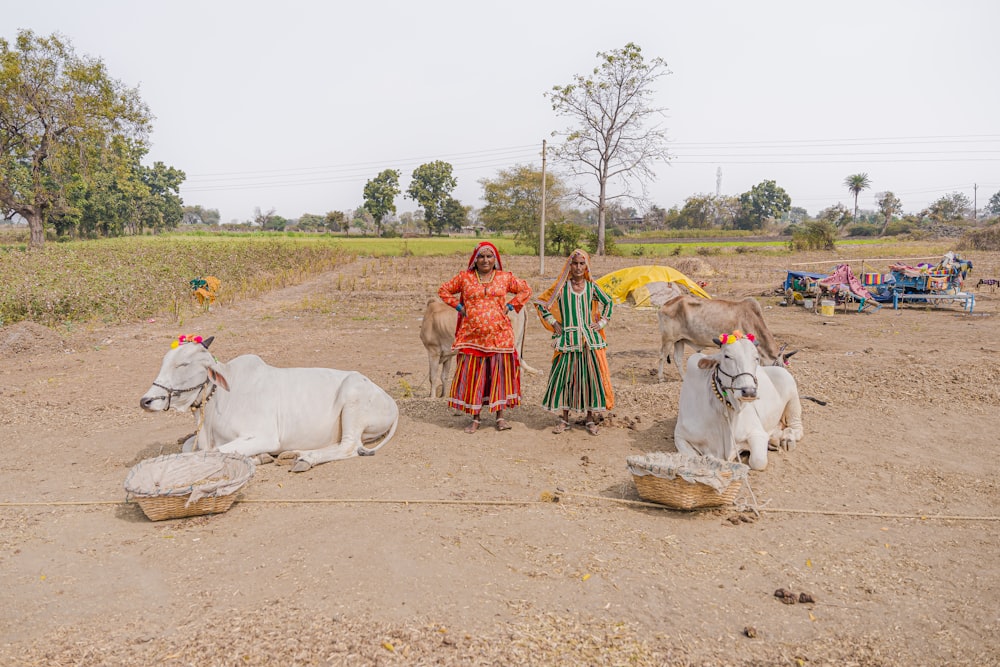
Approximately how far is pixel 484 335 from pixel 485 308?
10.1 inches

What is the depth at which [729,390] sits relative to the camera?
16.7ft

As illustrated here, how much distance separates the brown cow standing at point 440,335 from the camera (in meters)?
8.00

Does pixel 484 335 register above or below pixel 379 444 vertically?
above

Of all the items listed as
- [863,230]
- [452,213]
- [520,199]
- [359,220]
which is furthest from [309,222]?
[863,230]

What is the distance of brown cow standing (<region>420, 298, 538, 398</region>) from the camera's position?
7996 millimetres

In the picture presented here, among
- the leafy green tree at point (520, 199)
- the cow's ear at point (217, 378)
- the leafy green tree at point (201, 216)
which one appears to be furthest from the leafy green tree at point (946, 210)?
the leafy green tree at point (201, 216)

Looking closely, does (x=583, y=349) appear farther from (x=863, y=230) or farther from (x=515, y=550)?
(x=863, y=230)

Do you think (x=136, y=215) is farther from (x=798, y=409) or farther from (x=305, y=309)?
(x=798, y=409)

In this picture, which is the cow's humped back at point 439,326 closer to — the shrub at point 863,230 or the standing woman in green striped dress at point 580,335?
the standing woman in green striped dress at point 580,335

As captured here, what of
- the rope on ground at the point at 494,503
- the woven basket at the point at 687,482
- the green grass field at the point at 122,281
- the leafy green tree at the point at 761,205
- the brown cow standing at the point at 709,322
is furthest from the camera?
the leafy green tree at the point at 761,205

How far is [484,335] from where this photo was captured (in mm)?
6188

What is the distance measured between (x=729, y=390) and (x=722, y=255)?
32.6 meters

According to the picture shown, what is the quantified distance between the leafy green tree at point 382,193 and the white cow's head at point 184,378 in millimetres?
67923

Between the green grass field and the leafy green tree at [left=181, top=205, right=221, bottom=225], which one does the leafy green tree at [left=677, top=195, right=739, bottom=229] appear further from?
the leafy green tree at [left=181, top=205, right=221, bottom=225]
